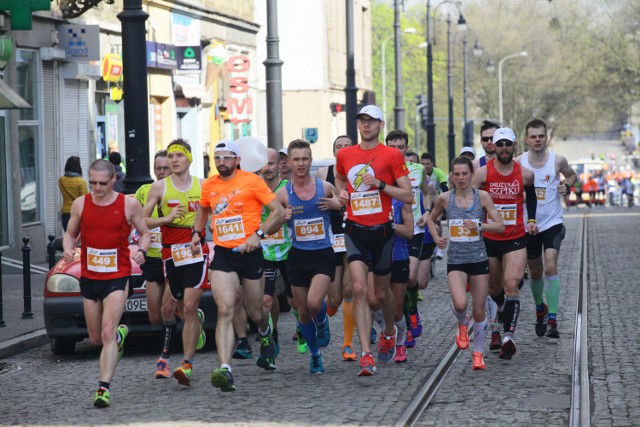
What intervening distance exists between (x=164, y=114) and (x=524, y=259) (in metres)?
22.6

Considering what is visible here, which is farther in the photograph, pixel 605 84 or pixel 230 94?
pixel 605 84

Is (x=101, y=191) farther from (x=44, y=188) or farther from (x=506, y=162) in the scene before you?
(x=44, y=188)

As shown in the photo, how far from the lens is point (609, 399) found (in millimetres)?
9047

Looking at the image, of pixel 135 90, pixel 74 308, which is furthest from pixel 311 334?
pixel 135 90

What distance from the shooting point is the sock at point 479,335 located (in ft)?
35.1

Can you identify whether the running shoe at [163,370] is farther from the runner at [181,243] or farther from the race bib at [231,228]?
the race bib at [231,228]

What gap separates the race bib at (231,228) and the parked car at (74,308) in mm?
2090

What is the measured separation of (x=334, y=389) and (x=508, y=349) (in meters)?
1.88

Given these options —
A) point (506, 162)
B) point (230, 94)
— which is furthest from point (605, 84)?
point (506, 162)

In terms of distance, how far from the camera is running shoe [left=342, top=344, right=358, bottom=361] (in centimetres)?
1126

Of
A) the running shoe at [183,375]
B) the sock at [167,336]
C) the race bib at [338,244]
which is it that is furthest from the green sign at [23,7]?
the running shoe at [183,375]

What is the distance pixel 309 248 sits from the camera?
10633 millimetres

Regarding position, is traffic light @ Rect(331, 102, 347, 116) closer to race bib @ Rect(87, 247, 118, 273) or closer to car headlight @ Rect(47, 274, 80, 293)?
car headlight @ Rect(47, 274, 80, 293)

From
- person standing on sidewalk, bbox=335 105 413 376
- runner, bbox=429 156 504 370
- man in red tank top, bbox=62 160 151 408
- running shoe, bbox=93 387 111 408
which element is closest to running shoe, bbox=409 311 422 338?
runner, bbox=429 156 504 370
